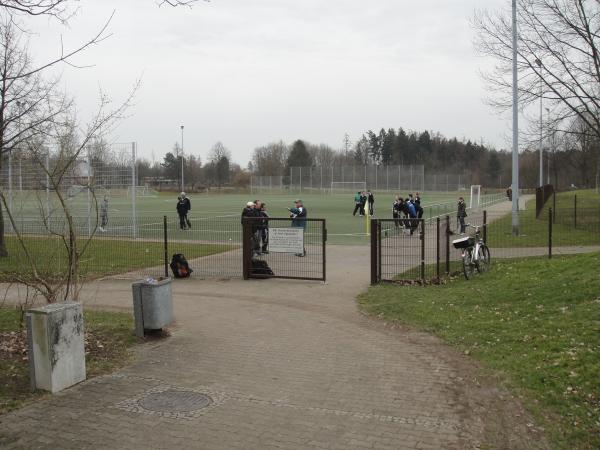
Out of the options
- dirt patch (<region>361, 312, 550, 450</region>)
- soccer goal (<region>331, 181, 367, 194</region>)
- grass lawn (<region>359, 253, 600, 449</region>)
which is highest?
soccer goal (<region>331, 181, 367, 194</region>)

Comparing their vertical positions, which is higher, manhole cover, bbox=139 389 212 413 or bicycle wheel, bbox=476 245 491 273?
bicycle wheel, bbox=476 245 491 273

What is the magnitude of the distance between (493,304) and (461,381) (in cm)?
351

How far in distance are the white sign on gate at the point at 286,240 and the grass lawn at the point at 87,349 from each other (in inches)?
168

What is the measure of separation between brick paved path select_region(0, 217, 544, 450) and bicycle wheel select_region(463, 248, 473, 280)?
381 centimetres

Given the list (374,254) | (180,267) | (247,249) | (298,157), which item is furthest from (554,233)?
(298,157)

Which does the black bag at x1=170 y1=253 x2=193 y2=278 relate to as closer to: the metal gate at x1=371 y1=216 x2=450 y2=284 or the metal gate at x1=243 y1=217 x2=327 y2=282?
the metal gate at x1=243 y1=217 x2=327 y2=282

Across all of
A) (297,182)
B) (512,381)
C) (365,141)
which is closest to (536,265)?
(512,381)

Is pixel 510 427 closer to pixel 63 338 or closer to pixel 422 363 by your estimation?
pixel 422 363

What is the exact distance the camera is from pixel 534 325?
7793 mm

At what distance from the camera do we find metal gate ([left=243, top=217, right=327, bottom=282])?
42.8ft

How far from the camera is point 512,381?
19.8 ft

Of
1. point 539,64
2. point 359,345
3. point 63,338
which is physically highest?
point 539,64

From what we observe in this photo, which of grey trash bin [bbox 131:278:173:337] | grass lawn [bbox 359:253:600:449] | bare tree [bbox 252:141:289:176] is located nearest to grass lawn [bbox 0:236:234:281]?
grey trash bin [bbox 131:278:173:337]

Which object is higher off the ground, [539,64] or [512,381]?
[539,64]
